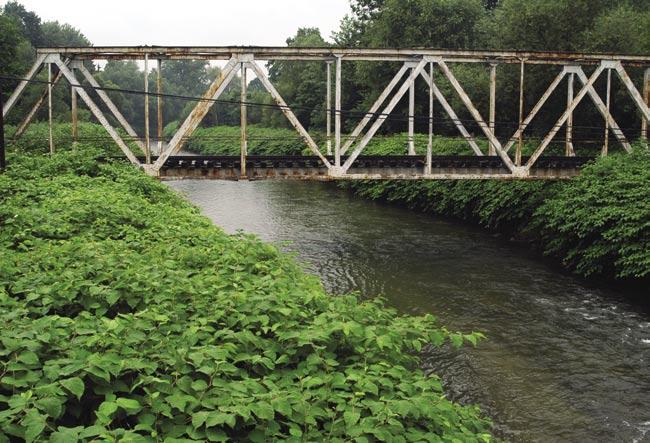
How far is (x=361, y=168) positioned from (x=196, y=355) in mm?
15542

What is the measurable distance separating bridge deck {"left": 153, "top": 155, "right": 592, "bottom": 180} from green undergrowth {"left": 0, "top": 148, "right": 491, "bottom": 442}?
1084 centimetres

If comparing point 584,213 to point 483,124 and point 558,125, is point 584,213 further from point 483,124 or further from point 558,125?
point 483,124

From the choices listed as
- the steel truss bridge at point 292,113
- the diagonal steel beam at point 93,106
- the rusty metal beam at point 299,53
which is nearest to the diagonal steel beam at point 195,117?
the steel truss bridge at point 292,113

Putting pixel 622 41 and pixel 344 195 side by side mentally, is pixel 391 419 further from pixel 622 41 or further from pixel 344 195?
pixel 344 195

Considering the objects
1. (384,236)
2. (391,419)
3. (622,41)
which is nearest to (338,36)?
(622,41)

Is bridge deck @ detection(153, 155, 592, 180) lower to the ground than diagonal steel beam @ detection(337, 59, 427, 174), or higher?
lower

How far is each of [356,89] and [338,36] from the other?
5773 mm

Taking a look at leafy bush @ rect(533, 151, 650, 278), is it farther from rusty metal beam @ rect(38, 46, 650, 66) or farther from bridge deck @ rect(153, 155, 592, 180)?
rusty metal beam @ rect(38, 46, 650, 66)

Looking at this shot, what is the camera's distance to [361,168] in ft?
66.9

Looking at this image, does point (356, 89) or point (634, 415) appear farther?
point (356, 89)

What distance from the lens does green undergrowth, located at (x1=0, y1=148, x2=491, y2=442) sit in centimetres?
459

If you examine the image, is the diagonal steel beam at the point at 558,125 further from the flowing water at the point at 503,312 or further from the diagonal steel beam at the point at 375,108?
the diagonal steel beam at the point at 375,108

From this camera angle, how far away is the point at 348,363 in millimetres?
6047

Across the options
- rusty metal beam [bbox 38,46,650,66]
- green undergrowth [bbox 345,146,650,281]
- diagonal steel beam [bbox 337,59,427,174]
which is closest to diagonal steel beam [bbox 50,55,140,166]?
rusty metal beam [bbox 38,46,650,66]
